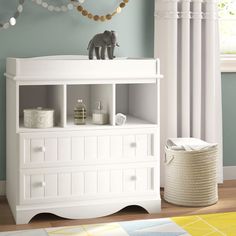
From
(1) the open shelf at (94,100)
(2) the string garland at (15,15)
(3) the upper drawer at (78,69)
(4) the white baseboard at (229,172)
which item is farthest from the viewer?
(4) the white baseboard at (229,172)

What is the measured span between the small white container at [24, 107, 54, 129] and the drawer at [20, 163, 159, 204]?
0.23m

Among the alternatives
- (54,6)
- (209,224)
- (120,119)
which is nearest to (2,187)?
(120,119)

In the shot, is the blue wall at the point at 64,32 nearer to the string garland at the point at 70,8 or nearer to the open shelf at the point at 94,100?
the string garland at the point at 70,8

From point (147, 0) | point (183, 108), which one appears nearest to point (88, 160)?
point (183, 108)

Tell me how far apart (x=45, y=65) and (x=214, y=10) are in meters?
1.25

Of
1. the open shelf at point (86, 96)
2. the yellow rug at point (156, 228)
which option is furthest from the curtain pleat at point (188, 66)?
the yellow rug at point (156, 228)

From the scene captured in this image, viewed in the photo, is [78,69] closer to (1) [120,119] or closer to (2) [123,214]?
(1) [120,119]

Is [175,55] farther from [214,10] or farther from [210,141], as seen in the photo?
[210,141]

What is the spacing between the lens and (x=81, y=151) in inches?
118

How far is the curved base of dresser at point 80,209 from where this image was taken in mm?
2933

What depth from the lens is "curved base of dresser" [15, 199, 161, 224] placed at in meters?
2.93

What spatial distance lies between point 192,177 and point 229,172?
0.77 meters

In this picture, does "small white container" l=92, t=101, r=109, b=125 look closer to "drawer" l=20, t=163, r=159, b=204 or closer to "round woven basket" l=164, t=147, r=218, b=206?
"drawer" l=20, t=163, r=159, b=204

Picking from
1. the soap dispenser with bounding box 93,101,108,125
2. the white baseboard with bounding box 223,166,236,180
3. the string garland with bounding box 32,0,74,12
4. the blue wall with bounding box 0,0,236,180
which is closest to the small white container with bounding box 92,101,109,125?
the soap dispenser with bounding box 93,101,108,125
